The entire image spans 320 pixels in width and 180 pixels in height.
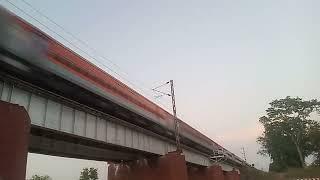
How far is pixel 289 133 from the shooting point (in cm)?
7781

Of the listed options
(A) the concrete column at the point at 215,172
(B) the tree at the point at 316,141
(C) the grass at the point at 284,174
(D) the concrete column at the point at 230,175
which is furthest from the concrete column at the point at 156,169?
(B) the tree at the point at 316,141

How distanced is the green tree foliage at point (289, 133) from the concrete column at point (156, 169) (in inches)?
2069

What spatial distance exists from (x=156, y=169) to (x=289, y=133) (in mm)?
54930

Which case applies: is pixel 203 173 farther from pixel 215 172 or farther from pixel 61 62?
pixel 61 62

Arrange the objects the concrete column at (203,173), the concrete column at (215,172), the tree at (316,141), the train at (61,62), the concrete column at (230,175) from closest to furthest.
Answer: the train at (61,62), the concrete column at (203,173), the concrete column at (215,172), the concrete column at (230,175), the tree at (316,141)

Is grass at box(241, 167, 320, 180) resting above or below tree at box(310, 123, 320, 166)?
below

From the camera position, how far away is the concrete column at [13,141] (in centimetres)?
1356

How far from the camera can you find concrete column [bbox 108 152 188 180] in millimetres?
30188

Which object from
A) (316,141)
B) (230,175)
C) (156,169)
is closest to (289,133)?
(316,141)

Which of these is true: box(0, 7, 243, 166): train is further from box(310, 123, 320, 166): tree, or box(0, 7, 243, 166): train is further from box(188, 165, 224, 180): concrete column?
box(310, 123, 320, 166): tree

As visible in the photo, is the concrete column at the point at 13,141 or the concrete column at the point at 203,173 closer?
the concrete column at the point at 13,141

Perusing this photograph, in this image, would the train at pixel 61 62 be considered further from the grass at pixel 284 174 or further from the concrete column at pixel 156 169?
the grass at pixel 284 174

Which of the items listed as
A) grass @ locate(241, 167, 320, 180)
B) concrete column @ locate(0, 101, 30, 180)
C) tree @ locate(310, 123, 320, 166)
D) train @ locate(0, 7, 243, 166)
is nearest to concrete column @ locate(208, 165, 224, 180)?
train @ locate(0, 7, 243, 166)

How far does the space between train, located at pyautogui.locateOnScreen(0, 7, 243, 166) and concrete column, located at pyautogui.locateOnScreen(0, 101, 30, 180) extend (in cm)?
235
